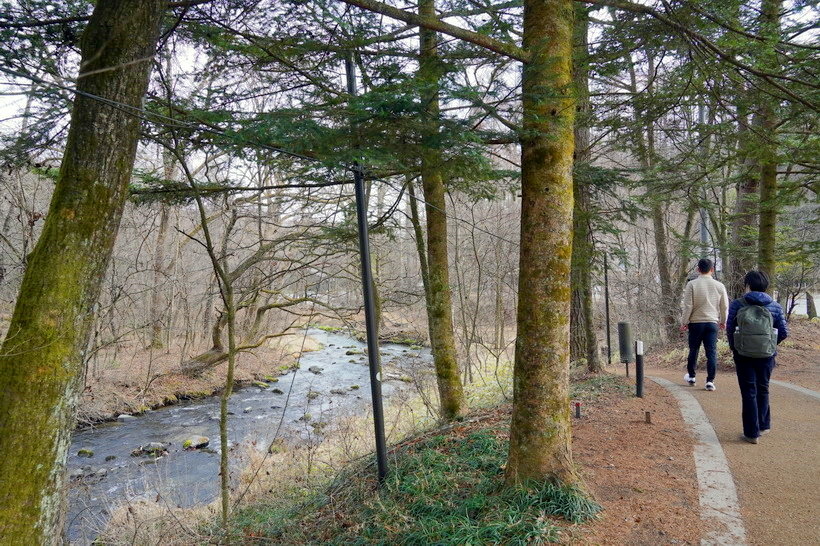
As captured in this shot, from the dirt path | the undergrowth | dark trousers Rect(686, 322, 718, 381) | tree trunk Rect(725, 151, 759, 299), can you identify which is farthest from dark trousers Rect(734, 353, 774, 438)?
tree trunk Rect(725, 151, 759, 299)

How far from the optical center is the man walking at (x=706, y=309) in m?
6.50

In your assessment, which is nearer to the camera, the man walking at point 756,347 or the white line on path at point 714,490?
the white line on path at point 714,490

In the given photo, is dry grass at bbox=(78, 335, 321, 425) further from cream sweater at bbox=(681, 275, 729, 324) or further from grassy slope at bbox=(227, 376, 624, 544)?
cream sweater at bbox=(681, 275, 729, 324)

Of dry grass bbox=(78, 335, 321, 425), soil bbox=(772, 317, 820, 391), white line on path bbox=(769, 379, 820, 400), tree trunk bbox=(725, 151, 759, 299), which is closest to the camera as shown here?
white line on path bbox=(769, 379, 820, 400)

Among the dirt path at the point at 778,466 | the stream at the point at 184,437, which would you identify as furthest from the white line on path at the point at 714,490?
the stream at the point at 184,437

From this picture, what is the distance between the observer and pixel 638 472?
3996 mm

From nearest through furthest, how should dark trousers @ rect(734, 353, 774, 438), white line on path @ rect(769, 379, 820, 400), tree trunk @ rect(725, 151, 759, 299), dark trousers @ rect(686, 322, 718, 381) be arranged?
dark trousers @ rect(734, 353, 774, 438)
white line on path @ rect(769, 379, 820, 400)
dark trousers @ rect(686, 322, 718, 381)
tree trunk @ rect(725, 151, 759, 299)

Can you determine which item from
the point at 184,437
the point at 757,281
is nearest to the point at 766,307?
the point at 757,281

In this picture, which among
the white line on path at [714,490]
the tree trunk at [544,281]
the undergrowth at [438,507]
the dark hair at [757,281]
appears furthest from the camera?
the dark hair at [757,281]

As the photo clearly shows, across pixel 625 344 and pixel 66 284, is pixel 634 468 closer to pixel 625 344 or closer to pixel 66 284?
pixel 625 344

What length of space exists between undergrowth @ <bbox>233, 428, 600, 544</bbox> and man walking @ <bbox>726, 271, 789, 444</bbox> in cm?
234

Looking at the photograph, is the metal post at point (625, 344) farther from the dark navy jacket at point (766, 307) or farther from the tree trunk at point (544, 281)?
the tree trunk at point (544, 281)

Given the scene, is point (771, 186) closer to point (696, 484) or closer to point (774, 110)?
point (774, 110)

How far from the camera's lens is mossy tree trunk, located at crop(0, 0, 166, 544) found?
3.29 metres
